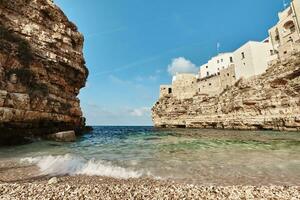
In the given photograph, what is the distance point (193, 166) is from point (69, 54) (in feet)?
72.0

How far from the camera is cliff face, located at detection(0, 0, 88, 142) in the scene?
15.4 meters

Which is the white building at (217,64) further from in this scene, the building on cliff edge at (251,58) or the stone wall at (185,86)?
the stone wall at (185,86)

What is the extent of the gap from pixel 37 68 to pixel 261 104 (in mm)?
32254

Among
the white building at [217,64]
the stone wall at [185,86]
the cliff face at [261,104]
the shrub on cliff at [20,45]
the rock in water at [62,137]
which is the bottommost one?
the rock in water at [62,137]

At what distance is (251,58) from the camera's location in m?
42.0

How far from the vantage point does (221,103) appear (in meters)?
41.9

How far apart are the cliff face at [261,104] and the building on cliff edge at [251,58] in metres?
6.71

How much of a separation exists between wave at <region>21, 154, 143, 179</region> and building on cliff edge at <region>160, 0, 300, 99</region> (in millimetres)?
37707

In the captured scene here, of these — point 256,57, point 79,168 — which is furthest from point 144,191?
point 256,57

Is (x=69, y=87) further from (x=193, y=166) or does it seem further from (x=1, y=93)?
(x=193, y=166)

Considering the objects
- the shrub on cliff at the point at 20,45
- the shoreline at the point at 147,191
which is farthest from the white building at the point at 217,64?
the shoreline at the point at 147,191

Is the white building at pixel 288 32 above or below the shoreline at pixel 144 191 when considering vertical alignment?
above

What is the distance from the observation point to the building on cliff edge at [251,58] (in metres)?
35.9

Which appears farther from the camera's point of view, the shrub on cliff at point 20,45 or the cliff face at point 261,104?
the cliff face at point 261,104
